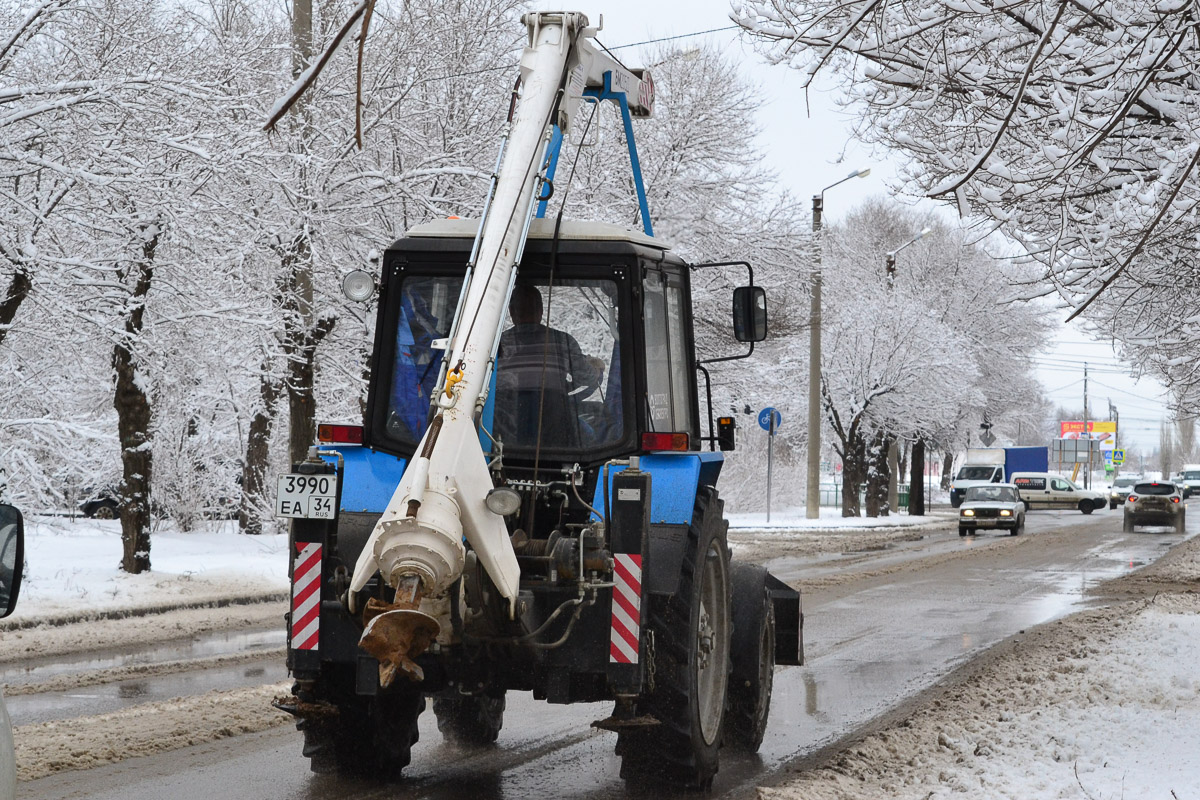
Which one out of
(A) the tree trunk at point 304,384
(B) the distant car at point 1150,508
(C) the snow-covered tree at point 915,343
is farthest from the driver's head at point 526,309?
(B) the distant car at point 1150,508

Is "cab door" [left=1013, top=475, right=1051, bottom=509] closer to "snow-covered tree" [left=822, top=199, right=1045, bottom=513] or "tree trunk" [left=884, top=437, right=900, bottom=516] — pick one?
"snow-covered tree" [left=822, top=199, right=1045, bottom=513]

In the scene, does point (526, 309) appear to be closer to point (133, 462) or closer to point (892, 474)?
point (133, 462)

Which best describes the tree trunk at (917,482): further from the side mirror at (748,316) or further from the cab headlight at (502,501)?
the cab headlight at (502,501)

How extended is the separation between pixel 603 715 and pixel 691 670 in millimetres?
2528

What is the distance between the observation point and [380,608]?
198 inches

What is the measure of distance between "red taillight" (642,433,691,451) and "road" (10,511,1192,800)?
65.9 inches

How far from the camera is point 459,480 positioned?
5137mm

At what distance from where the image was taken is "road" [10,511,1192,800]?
646cm

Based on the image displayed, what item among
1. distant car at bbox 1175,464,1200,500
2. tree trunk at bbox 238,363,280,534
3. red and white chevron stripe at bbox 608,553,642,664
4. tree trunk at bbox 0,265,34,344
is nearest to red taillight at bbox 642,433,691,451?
red and white chevron stripe at bbox 608,553,642,664

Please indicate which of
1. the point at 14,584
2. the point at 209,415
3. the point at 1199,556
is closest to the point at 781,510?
the point at 1199,556

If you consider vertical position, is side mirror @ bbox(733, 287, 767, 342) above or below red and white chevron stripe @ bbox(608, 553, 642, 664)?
above

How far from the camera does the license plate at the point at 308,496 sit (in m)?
6.00

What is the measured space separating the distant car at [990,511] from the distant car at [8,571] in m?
33.1

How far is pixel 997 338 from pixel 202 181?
4048cm
